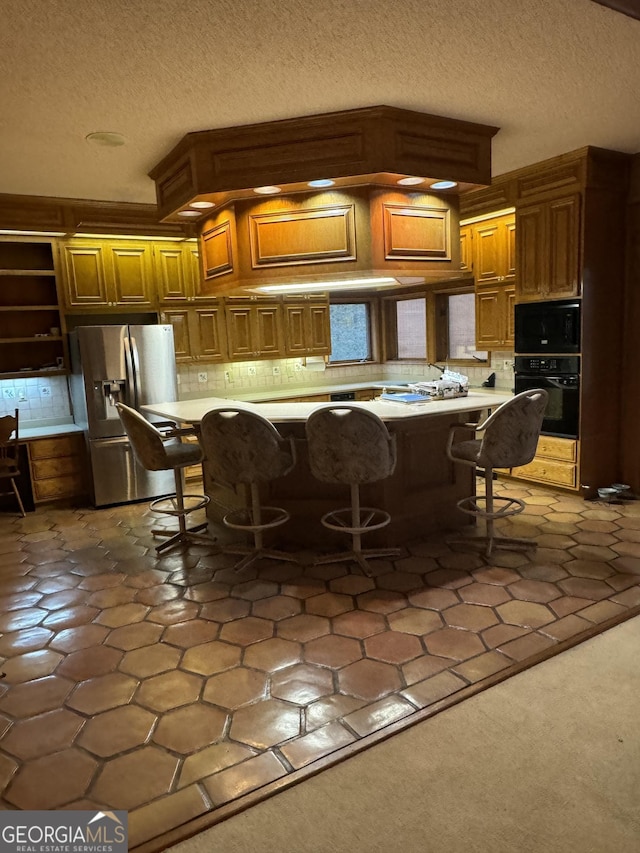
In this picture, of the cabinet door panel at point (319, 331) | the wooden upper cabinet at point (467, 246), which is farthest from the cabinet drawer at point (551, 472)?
the cabinet door panel at point (319, 331)

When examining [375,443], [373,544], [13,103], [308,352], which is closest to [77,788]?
[375,443]

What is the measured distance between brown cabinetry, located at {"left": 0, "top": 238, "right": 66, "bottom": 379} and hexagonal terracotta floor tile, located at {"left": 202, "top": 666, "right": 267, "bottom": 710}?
377 cm

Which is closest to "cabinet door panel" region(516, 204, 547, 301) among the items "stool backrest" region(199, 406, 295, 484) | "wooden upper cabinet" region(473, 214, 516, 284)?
"wooden upper cabinet" region(473, 214, 516, 284)

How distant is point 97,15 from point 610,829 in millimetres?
3240

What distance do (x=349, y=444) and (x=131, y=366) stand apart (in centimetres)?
271

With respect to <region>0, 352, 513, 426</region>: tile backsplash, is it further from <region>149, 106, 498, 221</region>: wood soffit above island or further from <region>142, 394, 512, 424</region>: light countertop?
<region>149, 106, 498, 221</region>: wood soffit above island

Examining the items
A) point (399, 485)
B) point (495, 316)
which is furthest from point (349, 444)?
point (495, 316)

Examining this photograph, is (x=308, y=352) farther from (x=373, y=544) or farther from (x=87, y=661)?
(x=87, y=661)

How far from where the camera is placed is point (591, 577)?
337 centimetres

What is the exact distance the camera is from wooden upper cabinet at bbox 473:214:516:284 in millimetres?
5324

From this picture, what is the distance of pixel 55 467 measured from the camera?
205 inches

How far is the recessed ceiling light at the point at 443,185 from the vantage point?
11.9ft

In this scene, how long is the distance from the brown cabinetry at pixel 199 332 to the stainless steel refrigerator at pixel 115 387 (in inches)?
17.7

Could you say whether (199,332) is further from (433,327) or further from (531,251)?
(531,251)
